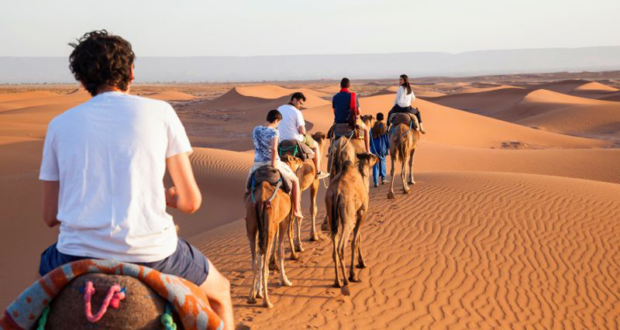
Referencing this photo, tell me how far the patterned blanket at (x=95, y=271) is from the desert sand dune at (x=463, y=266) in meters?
4.50

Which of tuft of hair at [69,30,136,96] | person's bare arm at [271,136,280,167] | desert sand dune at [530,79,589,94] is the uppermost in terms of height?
tuft of hair at [69,30,136,96]

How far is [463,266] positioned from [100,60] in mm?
8021

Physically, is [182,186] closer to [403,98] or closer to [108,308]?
[108,308]

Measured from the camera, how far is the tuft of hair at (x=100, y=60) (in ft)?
8.78

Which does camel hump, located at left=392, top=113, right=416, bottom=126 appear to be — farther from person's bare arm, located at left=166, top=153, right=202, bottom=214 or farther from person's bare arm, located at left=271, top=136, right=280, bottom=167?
person's bare arm, located at left=166, top=153, right=202, bottom=214

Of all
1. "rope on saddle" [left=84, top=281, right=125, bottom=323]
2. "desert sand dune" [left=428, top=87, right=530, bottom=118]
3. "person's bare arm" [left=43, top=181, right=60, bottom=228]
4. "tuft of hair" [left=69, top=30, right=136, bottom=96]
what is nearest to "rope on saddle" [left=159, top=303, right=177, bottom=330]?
"rope on saddle" [left=84, top=281, right=125, bottom=323]

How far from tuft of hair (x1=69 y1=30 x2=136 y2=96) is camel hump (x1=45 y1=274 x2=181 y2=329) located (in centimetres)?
94

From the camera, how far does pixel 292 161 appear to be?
928cm

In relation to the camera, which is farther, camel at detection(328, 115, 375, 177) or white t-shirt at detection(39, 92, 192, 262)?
camel at detection(328, 115, 375, 177)

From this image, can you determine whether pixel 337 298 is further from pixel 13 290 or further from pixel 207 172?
pixel 207 172

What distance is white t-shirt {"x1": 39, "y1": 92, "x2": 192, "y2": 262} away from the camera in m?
2.57

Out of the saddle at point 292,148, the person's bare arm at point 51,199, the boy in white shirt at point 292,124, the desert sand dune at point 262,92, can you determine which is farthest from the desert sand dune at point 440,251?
the desert sand dune at point 262,92

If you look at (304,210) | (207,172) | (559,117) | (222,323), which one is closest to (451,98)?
(559,117)

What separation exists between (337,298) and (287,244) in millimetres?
3039
